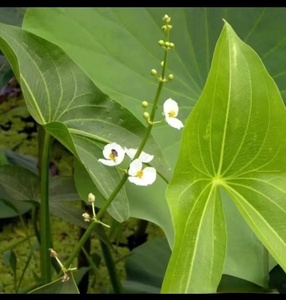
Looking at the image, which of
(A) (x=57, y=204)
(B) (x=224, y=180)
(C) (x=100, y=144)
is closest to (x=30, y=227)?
(A) (x=57, y=204)

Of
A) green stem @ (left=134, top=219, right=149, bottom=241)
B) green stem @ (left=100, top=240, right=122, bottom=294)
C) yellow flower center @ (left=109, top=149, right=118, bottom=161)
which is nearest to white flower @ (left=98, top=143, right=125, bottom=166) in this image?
yellow flower center @ (left=109, top=149, right=118, bottom=161)

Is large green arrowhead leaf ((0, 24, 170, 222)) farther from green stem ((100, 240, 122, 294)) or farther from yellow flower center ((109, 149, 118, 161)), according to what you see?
green stem ((100, 240, 122, 294))

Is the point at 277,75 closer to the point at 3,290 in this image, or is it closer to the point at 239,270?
the point at 239,270

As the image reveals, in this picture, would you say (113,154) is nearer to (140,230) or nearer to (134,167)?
(134,167)

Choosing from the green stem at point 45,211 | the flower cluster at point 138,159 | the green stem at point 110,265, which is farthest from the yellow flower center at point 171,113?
the green stem at point 110,265

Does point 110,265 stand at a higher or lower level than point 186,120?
lower

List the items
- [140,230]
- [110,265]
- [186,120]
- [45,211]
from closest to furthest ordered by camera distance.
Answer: [186,120] < [45,211] < [110,265] < [140,230]

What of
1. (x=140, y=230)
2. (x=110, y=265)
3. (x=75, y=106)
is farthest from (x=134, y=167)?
(x=140, y=230)
